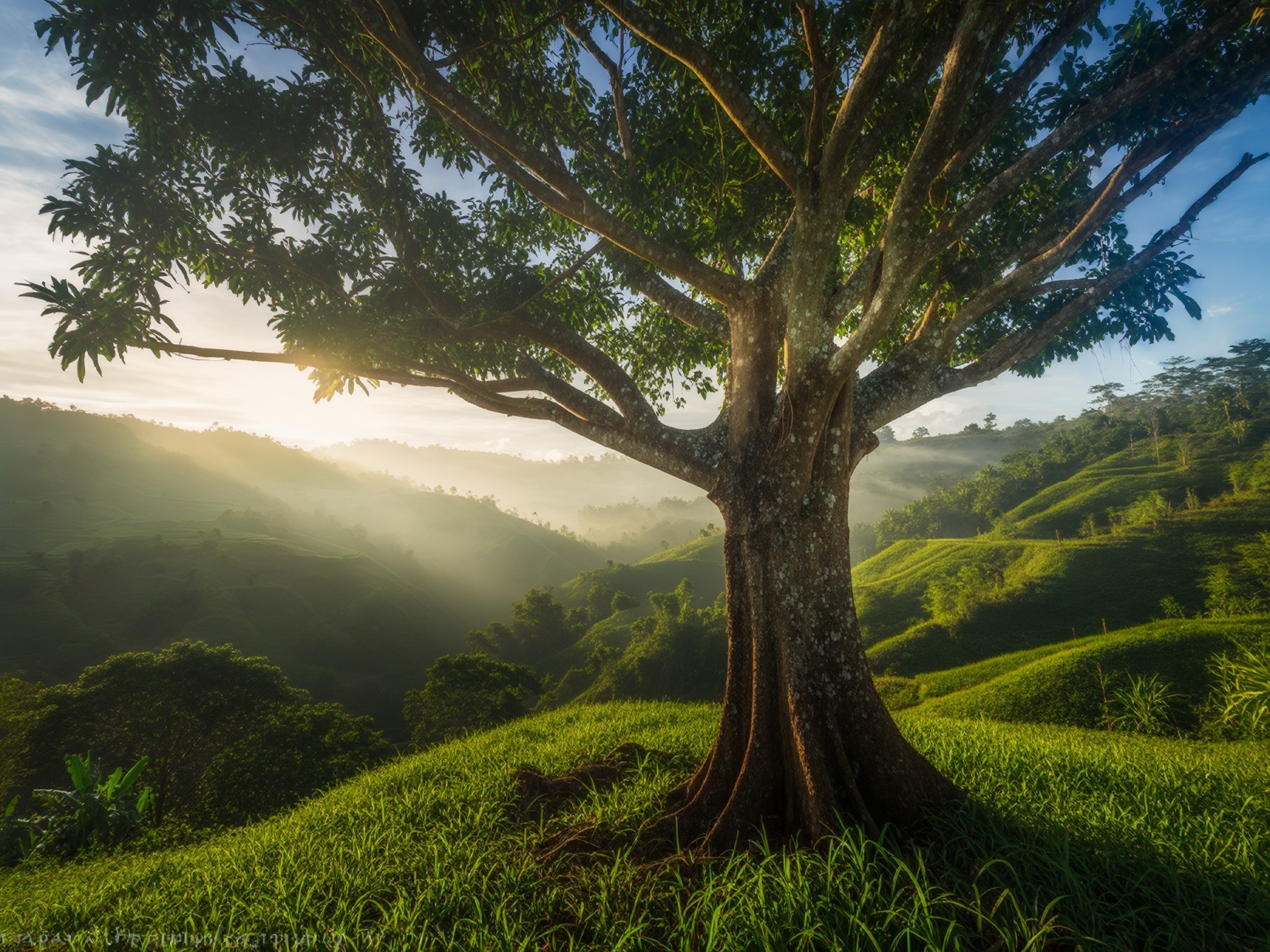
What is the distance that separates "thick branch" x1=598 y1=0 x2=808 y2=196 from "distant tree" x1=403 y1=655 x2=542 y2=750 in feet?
97.3

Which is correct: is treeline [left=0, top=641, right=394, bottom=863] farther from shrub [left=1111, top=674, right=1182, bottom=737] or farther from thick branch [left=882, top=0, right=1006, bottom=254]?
shrub [left=1111, top=674, right=1182, bottom=737]

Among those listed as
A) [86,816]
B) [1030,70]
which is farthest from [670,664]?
[1030,70]

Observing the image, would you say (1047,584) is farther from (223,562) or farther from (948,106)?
(223,562)

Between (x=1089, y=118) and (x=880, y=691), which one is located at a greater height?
(x=1089, y=118)

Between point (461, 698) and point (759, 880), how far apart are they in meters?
29.8

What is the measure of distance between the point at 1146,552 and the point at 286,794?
55.4 meters

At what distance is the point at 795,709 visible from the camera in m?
4.09

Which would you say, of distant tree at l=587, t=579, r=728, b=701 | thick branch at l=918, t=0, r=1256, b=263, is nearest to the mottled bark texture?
thick branch at l=918, t=0, r=1256, b=263

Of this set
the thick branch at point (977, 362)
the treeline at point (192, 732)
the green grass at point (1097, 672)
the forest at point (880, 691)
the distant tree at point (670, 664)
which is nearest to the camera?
the forest at point (880, 691)

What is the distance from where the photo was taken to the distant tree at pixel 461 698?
27859 millimetres

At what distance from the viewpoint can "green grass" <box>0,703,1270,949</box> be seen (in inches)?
102

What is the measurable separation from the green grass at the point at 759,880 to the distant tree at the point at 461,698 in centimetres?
2461

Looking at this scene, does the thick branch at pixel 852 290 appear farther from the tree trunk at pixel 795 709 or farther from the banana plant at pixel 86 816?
the banana plant at pixel 86 816

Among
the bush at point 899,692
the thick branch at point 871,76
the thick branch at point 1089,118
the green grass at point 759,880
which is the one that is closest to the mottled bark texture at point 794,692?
the green grass at point 759,880
